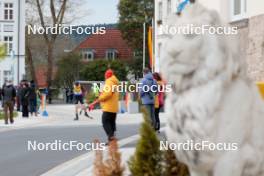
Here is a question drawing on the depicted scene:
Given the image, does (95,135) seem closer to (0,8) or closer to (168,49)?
(168,49)

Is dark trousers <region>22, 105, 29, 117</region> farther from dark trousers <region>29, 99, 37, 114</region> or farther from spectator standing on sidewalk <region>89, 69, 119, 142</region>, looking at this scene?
spectator standing on sidewalk <region>89, 69, 119, 142</region>

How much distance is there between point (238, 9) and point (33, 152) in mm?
5707

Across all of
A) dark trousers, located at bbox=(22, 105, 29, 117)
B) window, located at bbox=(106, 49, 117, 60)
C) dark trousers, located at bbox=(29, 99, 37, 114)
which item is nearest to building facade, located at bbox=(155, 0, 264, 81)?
dark trousers, located at bbox=(22, 105, 29, 117)

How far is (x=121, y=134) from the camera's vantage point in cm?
1903

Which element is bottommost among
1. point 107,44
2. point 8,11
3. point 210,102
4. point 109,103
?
point 109,103

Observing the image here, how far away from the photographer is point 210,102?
12.2 ft

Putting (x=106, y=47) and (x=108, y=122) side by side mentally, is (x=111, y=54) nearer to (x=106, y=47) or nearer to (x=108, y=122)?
(x=106, y=47)

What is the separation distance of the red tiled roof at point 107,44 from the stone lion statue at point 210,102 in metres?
77.2

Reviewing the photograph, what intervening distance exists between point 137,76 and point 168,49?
209 feet

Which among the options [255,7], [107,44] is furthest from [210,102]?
[107,44]

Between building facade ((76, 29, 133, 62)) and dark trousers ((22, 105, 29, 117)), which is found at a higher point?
building facade ((76, 29, 133, 62))

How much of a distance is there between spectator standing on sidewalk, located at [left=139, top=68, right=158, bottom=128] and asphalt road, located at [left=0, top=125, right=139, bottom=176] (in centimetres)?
A: 143

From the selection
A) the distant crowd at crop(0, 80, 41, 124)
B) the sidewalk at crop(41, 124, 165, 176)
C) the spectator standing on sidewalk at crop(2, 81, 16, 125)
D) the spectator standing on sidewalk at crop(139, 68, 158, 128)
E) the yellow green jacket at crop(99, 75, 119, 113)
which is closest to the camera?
the sidewalk at crop(41, 124, 165, 176)

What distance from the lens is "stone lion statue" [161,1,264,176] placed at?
12.2ft
